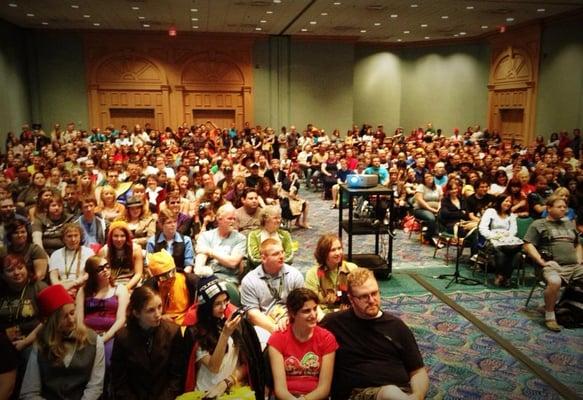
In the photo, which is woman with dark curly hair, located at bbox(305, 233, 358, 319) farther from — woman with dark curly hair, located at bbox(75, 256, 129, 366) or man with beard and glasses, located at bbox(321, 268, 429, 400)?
woman with dark curly hair, located at bbox(75, 256, 129, 366)

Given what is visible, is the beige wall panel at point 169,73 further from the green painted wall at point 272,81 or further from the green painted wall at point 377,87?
the green painted wall at point 377,87

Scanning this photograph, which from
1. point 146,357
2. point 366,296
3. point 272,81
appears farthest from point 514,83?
point 146,357

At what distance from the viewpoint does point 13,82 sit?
51.0 feet

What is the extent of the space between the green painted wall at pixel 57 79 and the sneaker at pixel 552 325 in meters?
16.7

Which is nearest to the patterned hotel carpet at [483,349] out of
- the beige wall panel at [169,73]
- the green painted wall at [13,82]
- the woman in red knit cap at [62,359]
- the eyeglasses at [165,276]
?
the eyeglasses at [165,276]

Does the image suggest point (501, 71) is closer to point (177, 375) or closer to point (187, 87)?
point (187, 87)

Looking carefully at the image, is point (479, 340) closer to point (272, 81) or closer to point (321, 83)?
point (272, 81)

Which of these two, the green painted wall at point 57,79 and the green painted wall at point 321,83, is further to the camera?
the green painted wall at point 321,83

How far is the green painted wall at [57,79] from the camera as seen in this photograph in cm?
1695

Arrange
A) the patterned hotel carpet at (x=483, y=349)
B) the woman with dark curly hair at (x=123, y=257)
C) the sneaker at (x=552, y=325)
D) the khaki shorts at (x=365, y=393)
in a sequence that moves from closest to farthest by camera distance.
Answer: the khaki shorts at (x=365, y=393), the patterned hotel carpet at (x=483, y=349), the woman with dark curly hair at (x=123, y=257), the sneaker at (x=552, y=325)

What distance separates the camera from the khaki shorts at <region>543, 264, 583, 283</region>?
4.45 meters

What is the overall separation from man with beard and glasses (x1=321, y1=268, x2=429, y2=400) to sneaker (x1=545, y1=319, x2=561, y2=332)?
240cm

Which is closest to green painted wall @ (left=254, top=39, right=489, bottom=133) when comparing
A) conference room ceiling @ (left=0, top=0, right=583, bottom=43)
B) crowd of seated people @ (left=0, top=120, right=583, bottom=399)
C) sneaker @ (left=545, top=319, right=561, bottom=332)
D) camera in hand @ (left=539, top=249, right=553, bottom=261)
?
conference room ceiling @ (left=0, top=0, right=583, bottom=43)

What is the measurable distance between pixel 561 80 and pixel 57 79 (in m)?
16.4
